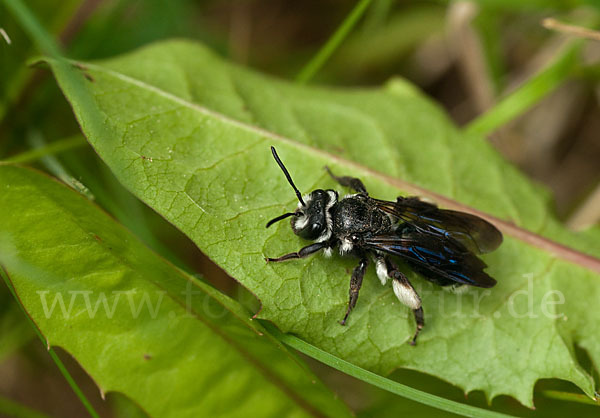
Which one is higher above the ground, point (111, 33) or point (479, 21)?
point (111, 33)

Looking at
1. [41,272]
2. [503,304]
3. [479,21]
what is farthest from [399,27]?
[41,272]

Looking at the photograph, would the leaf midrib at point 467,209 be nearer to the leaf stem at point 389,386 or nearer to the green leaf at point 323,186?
the green leaf at point 323,186

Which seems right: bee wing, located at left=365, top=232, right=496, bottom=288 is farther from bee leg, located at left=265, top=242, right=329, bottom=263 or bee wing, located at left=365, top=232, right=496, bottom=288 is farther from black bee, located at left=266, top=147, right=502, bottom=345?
bee leg, located at left=265, top=242, right=329, bottom=263

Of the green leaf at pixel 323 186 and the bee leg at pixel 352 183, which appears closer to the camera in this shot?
the green leaf at pixel 323 186

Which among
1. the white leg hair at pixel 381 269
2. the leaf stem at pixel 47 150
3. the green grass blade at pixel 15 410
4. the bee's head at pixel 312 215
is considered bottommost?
the green grass blade at pixel 15 410

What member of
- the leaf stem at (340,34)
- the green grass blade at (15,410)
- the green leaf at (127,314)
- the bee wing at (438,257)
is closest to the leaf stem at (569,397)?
the bee wing at (438,257)

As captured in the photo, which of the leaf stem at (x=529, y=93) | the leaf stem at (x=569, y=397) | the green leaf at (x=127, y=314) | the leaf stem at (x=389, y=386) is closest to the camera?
the green leaf at (x=127, y=314)

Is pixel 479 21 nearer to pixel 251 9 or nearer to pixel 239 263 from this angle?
pixel 251 9
